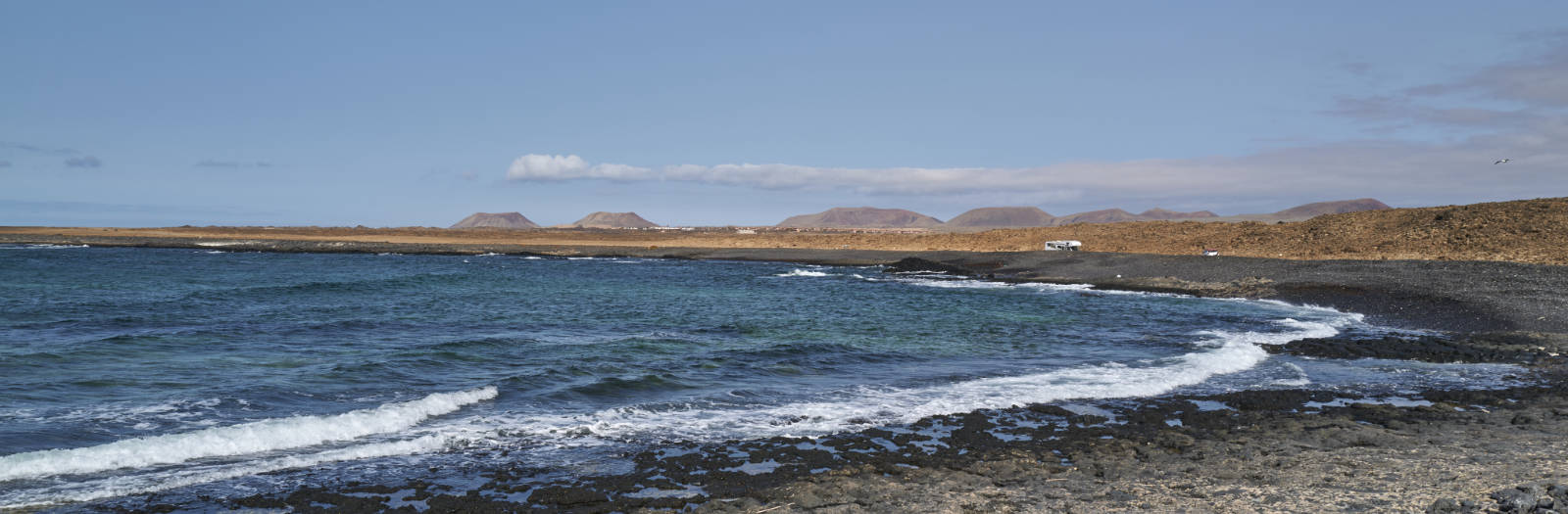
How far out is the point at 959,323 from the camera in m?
30.0

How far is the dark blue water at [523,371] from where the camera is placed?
11930 millimetres

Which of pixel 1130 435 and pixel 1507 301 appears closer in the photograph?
pixel 1130 435

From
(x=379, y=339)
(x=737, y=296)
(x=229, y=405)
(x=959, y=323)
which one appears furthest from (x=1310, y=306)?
(x=229, y=405)

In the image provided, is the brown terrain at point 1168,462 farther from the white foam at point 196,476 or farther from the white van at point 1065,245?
the white van at point 1065,245

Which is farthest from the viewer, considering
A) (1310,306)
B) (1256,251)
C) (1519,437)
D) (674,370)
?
(1256,251)

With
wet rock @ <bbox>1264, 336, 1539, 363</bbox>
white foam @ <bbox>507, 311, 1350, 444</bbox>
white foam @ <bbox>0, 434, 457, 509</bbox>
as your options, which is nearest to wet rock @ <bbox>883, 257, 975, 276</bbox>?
wet rock @ <bbox>1264, 336, 1539, 363</bbox>

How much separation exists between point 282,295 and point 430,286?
8.23 m

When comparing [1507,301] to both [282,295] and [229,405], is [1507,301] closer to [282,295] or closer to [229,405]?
[229,405]

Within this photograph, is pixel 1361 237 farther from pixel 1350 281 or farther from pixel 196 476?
pixel 196 476

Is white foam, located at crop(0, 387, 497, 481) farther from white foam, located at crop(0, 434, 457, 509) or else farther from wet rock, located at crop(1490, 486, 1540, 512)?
wet rock, located at crop(1490, 486, 1540, 512)

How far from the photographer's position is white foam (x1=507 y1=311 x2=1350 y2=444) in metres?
13.3

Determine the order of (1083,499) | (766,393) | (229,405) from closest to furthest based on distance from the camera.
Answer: (1083,499) → (229,405) → (766,393)

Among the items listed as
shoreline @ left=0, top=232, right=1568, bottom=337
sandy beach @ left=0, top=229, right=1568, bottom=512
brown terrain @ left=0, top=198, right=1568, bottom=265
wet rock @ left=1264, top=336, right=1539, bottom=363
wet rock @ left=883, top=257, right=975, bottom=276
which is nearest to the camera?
sandy beach @ left=0, top=229, right=1568, bottom=512

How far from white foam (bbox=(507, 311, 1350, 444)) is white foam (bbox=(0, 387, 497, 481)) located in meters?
1.98
